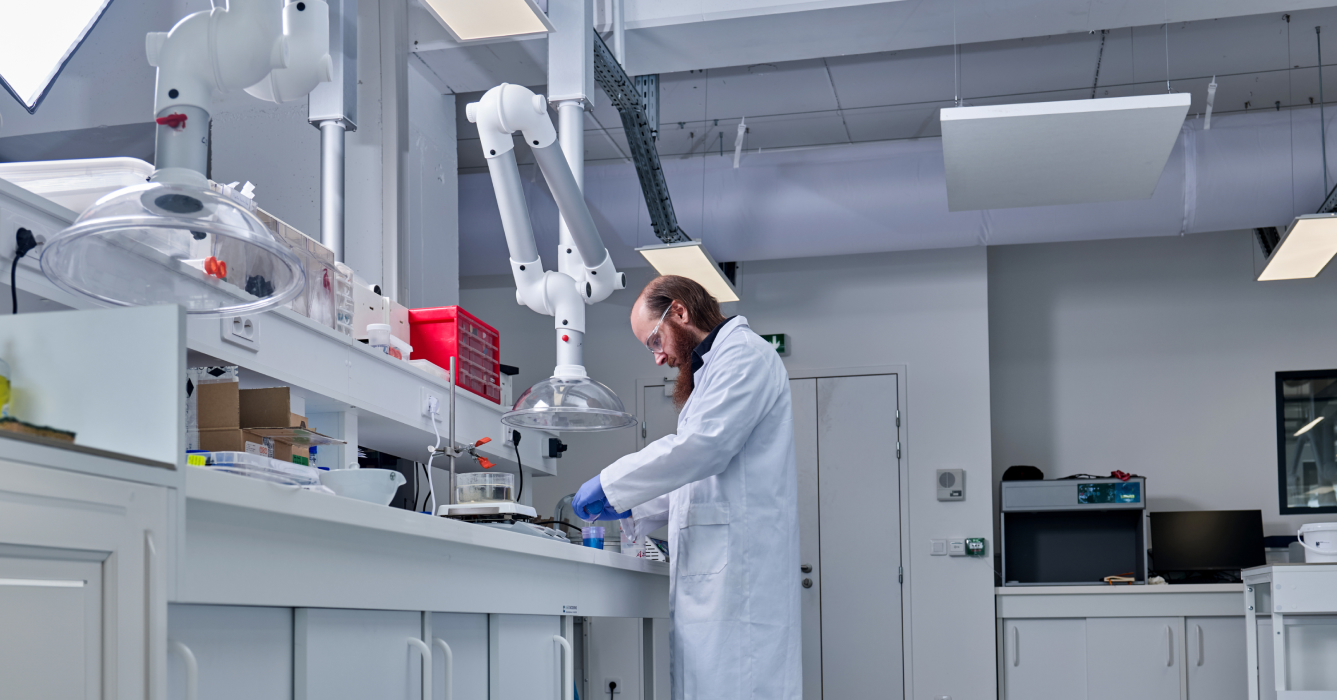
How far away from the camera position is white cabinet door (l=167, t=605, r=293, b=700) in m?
1.15

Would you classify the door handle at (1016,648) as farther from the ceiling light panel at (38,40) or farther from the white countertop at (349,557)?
the ceiling light panel at (38,40)

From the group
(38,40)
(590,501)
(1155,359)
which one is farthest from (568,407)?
(1155,359)

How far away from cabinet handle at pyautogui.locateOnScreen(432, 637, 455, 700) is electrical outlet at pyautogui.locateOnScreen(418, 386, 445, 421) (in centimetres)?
165

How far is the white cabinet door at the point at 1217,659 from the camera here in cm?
536

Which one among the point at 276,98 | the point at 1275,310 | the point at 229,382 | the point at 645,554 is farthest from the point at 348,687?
the point at 1275,310

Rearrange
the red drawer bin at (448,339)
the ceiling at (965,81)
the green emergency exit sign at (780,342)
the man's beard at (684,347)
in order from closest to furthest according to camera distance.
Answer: the man's beard at (684,347) < the red drawer bin at (448,339) < the ceiling at (965,81) < the green emergency exit sign at (780,342)

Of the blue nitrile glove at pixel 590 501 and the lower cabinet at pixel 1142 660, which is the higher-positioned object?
the blue nitrile glove at pixel 590 501

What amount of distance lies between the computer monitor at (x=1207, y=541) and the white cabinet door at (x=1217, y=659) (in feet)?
1.11

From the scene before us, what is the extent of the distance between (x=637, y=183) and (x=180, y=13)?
238 centimetres

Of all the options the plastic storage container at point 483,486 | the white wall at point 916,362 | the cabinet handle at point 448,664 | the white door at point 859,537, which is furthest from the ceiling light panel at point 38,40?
the white door at point 859,537

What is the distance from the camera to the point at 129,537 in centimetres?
97

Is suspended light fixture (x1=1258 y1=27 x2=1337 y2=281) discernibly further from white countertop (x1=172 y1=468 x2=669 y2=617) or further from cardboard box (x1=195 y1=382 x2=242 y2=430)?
cardboard box (x1=195 y1=382 x2=242 y2=430)

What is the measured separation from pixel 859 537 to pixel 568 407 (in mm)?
3580

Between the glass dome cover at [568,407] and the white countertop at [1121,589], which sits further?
the white countertop at [1121,589]
